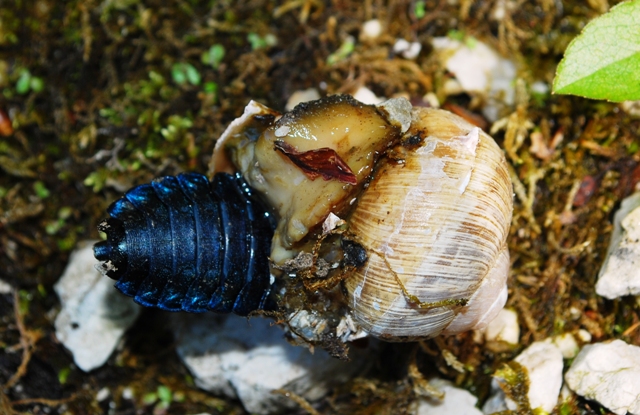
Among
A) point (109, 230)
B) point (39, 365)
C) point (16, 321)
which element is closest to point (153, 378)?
point (39, 365)

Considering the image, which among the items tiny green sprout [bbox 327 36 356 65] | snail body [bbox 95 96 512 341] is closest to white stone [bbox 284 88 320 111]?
tiny green sprout [bbox 327 36 356 65]

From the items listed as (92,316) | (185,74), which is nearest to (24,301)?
(92,316)

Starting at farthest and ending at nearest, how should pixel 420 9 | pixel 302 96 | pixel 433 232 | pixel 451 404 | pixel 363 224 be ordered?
pixel 420 9, pixel 302 96, pixel 451 404, pixel 363 224, pixel 433 232

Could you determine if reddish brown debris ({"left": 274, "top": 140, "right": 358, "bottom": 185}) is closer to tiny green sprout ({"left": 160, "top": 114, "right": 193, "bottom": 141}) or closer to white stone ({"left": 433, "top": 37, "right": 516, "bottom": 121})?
tiny green sprout ({"left": 160, "top": 114, "right": 193, "bottom": 141})

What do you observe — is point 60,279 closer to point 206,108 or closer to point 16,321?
point 16,321

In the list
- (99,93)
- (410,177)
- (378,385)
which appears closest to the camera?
(410,177)

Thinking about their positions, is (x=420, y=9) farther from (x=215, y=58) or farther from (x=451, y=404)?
(x=451, y=404)

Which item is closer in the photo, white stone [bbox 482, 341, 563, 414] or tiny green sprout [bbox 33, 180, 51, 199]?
white stone [bbox 482, 341, 563, 414]
